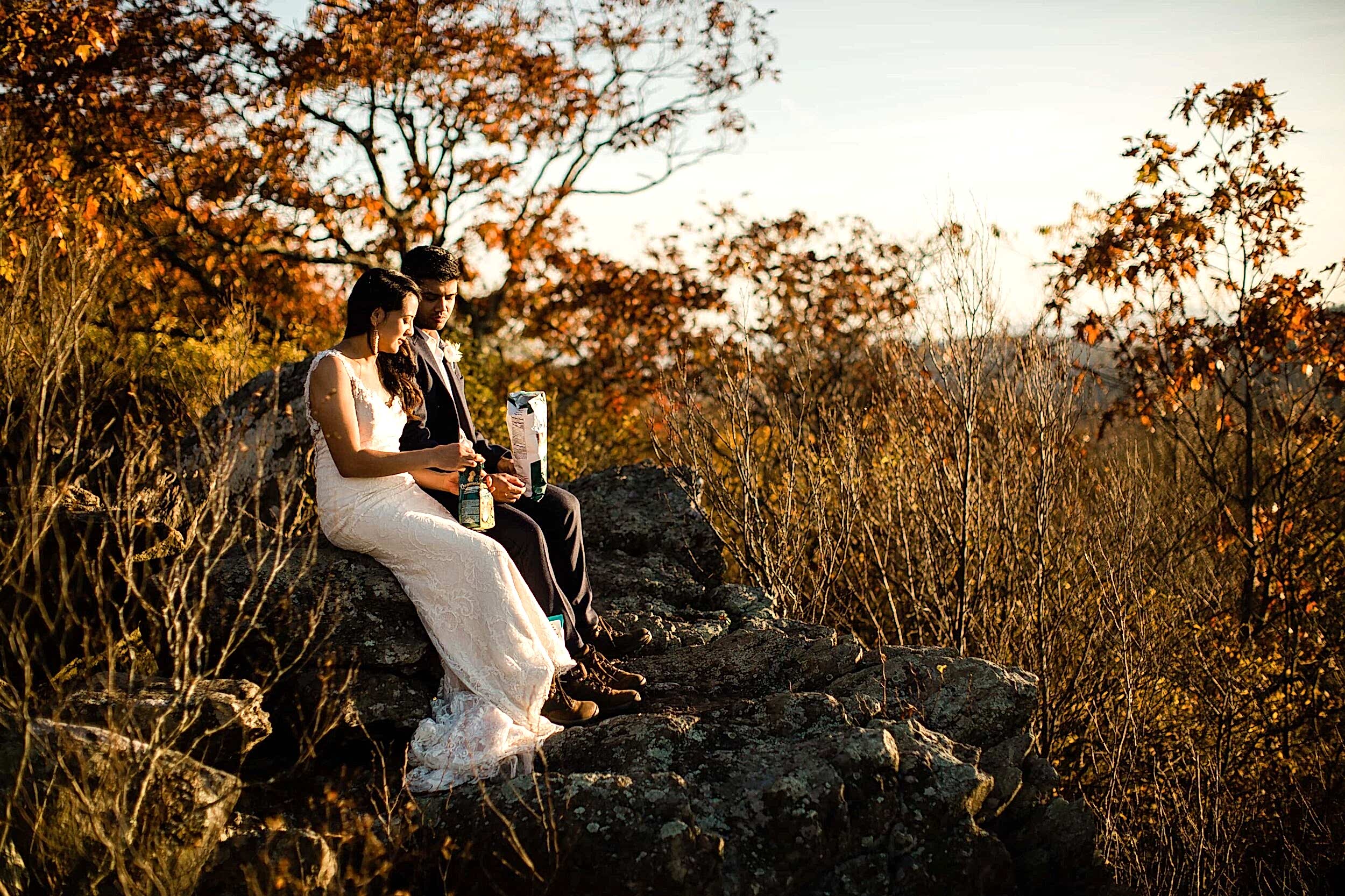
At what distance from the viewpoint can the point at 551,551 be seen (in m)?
4.62

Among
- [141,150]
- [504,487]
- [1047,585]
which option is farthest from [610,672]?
[141,150]

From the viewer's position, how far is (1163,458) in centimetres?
1380

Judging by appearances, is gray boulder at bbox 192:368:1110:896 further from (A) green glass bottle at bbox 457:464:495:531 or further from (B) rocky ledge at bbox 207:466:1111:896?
(A) green glass bottle at bbox 457:464:495:531

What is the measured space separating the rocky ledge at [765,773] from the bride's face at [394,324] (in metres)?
0.85

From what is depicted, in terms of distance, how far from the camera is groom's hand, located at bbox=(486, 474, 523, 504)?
450 cm

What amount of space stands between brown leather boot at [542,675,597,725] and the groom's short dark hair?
5.87 feet

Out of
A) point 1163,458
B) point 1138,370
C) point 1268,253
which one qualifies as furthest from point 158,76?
point 1163,458

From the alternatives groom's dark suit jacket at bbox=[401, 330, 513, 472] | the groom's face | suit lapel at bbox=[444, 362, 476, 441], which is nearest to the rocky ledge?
groom's dark suit jacket at bbox=[401, 330, 513, 472]

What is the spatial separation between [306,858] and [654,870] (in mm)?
1024

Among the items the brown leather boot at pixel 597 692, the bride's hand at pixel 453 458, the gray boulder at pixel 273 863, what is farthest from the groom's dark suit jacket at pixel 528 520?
the gray boulder at pixel 273 863

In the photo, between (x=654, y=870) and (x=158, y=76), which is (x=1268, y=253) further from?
(x=158, y=76)

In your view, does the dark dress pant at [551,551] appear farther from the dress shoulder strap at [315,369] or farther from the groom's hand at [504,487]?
the dress shoulder strap at [315,369]

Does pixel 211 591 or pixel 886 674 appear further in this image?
pixel 886 674

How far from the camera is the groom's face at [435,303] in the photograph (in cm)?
488
